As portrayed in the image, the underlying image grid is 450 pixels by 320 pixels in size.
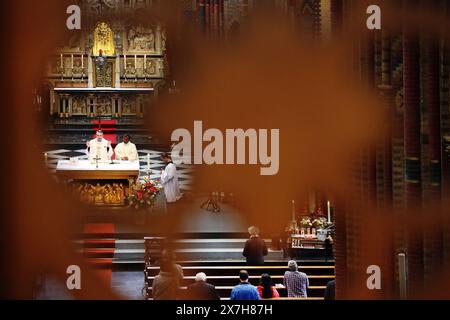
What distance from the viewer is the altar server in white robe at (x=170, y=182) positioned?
53.8 feet

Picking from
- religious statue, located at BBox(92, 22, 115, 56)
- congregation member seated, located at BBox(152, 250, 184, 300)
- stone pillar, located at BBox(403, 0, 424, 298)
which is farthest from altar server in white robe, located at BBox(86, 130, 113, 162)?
stone pillar, located at BBox(403, 0, 424, 298)

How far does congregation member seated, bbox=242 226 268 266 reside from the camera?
13.0 metres

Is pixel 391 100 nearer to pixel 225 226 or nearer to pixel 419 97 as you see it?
pixel 419 97

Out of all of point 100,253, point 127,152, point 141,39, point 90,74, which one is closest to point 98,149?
point 127,152

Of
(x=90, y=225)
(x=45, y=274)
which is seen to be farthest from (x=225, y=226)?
(x=45, y=274)

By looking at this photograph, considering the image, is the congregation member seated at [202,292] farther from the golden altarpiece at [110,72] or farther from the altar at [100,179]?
the golden altarpiece at [110,72]

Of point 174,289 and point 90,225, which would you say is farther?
point 90,225

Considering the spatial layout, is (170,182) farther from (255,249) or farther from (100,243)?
(255,249)

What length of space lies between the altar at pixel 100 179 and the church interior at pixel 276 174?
3cm

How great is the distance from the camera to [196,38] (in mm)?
14609

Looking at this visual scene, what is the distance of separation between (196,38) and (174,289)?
536 cm

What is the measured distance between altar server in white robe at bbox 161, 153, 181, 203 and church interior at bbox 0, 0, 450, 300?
0.40ft

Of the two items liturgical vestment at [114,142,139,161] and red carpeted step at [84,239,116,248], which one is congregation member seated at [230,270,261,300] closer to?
red carpeted step at [84,239,116,248]

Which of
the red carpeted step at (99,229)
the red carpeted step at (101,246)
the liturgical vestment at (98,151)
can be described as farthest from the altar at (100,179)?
the red carpeted step at (101,246)
